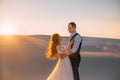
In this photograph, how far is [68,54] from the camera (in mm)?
4469

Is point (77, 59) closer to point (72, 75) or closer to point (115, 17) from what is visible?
point (72, 75)

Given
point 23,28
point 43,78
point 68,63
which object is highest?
point 23,28

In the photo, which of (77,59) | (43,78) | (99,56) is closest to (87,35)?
(99,56)

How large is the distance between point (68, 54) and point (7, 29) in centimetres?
147

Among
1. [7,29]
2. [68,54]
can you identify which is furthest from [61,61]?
[7,29]

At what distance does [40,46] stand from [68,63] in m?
1.31

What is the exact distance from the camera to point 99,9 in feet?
18.5

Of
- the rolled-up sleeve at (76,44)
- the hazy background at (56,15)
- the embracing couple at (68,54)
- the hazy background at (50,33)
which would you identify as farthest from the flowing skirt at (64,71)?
the hazy background at (56,15)

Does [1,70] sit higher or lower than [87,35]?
lower

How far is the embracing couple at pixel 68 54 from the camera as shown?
4.43 m

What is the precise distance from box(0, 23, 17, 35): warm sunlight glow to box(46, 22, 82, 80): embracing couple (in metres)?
1.28

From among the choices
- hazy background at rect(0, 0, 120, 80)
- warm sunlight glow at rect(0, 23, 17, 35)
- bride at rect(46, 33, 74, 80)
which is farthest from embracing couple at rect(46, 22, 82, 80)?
warm sunlight glow at rect(0, 23, 17, 35)

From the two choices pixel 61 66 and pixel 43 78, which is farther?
pixel 43 78

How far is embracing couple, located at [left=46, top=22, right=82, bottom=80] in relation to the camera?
4.43 metres
